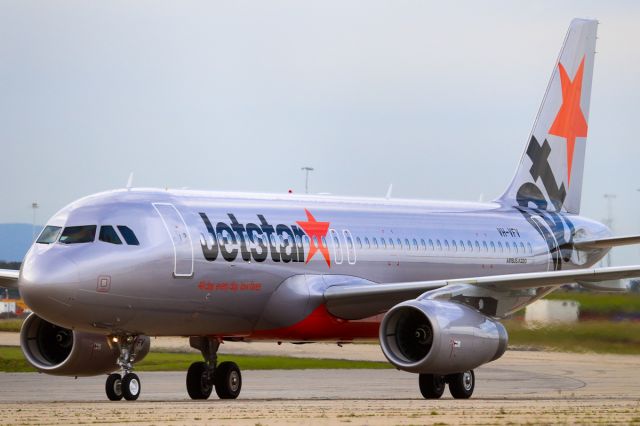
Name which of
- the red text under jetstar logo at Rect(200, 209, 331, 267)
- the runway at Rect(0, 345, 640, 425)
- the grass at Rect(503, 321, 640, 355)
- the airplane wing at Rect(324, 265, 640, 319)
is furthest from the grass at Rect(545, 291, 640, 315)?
the red text under jetstar logo at Rect(200, 209, 331, 267)

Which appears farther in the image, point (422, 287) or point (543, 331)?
point (543, 331)

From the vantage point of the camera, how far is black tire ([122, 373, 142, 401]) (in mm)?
24641

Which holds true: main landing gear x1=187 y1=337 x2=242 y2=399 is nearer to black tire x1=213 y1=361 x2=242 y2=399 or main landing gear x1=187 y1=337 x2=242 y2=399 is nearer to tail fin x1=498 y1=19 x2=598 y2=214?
black tire x1=213 y1=361 x2=242 y2=399

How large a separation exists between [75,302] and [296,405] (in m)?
4.13

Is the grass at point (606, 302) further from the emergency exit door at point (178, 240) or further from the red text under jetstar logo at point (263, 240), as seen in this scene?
the emergency exit door at point (178, 240)

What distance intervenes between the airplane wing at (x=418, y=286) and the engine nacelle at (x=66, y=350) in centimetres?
392

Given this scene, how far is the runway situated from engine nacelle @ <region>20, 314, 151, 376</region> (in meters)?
0.66

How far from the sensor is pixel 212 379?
28453mm

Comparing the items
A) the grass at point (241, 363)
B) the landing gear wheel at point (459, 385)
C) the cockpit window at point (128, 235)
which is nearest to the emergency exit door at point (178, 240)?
the cockpit window at point (128, 235)

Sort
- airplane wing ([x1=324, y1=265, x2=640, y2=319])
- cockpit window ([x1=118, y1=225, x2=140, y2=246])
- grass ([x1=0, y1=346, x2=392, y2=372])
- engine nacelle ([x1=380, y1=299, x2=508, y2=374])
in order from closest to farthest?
cockpit window ([x1=118, y1=225, x2=140, y2=246]) → engine nacelle ([x1=380, y1=299, x2=508, y2=374]) → airplane wing ([x1=324, y1=265, x2=640, y2=319]) → grass ([x1=0, y1=346, x2=392, y2=372])

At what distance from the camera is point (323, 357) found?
4597 centimetres

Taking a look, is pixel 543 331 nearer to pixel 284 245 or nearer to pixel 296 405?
pixel 284 245

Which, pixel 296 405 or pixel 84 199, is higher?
pixel 84 199

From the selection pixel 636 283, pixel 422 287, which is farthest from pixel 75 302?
pixel 636 283
